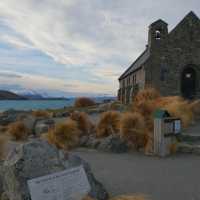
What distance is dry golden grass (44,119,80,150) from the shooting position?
12.0m

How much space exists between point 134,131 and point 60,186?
313 inches

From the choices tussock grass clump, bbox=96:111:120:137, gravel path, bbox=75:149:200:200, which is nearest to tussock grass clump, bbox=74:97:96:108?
tussock grass clump, bbox=96:111:120:137

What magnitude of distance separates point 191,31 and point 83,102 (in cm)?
1268

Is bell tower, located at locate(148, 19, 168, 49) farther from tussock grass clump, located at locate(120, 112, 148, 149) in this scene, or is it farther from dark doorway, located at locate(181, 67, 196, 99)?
tussock grass clump, located at locate(120, 112, 148, 149)

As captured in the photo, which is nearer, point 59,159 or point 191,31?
point 59,159

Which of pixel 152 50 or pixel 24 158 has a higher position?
pixel 152 50

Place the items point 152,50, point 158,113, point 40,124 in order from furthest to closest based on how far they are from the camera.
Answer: point 152,50 < point 40,124 < point 158,113

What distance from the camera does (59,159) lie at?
528 cm

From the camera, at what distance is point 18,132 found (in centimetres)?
1488

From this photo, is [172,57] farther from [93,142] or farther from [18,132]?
[93,142]

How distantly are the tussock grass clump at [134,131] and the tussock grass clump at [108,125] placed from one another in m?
1.27

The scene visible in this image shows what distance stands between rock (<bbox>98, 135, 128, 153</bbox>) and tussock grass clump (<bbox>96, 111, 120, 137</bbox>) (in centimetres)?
146

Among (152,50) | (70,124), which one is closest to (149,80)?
(152,50)

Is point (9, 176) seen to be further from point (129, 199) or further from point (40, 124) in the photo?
point (40, 124)
